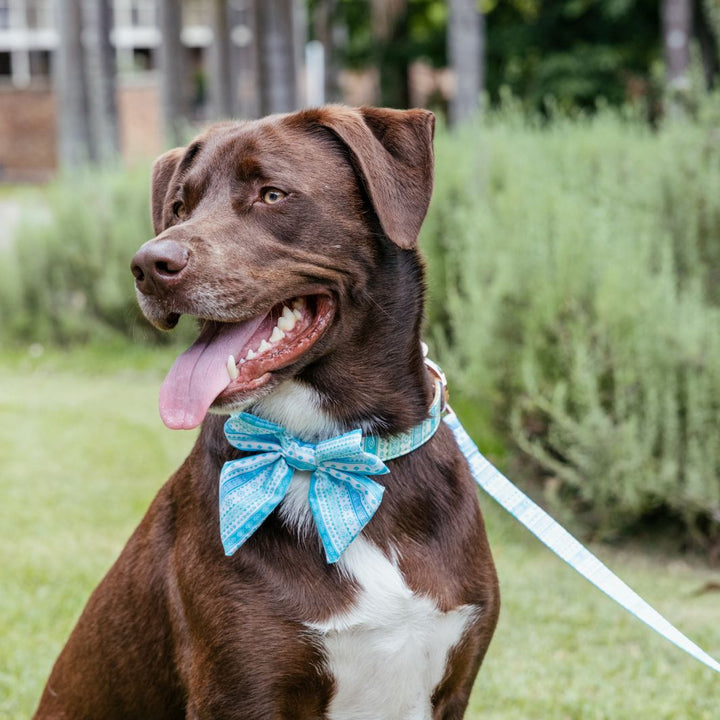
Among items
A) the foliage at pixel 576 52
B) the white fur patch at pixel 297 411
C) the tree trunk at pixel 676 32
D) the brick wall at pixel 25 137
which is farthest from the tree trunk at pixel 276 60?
the brick wall at pixel 25 137

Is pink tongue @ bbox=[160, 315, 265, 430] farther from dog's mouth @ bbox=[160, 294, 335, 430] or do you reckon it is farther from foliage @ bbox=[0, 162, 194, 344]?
foliage @ bbox=[0, 162, 194, 344]

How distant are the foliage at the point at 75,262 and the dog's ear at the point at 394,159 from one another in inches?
311

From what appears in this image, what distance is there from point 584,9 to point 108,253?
12.3 metres

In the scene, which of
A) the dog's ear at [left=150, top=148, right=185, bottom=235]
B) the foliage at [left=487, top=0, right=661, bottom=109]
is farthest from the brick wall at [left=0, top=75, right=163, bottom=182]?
the dog's ear at [left=150, top=148, right=185, bottom=235]

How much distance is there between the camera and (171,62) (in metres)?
14.8

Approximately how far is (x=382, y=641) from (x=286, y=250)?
90 centimetres

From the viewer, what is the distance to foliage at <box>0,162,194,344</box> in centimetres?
1042

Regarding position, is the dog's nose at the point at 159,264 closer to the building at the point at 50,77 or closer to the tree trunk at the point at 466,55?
the tree trunk at the point at 466,55

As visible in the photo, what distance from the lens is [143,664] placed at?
2650 mm

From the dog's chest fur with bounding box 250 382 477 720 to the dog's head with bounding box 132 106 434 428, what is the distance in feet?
1.21

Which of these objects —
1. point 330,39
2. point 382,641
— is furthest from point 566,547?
point 330,39

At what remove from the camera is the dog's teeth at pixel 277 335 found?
2461 mm

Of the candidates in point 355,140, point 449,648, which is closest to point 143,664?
point 449,648

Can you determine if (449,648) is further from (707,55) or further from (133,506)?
(707,55)
